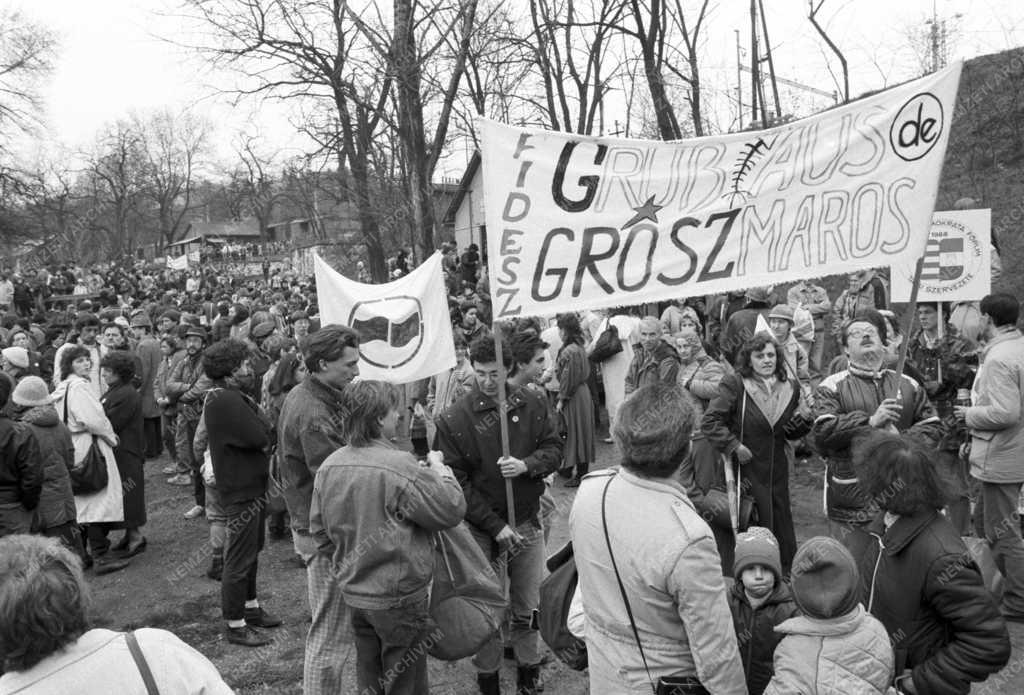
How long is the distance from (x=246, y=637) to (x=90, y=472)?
2488 mm

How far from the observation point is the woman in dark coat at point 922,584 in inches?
104

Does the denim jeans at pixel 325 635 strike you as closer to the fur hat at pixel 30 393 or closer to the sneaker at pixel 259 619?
the sneaker at pixel 259 619

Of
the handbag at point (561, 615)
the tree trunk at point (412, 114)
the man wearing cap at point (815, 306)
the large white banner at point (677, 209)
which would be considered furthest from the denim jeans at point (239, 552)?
the man wearing cap at point (815, 306)

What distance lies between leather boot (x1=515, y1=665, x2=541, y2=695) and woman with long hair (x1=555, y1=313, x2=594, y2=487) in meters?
4.19

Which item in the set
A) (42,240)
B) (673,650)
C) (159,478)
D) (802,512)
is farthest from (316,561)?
(42,240)

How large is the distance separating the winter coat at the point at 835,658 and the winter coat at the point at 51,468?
16.9 ft

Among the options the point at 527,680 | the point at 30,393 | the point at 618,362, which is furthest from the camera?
the point at 618,362

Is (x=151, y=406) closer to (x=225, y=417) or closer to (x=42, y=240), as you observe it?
(x=225, y=417)

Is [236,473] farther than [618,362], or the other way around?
[618,362]

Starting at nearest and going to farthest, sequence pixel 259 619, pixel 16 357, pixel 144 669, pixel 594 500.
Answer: pixel 144 669
pixel 594 500
pixel 259 619
pixel 16 357

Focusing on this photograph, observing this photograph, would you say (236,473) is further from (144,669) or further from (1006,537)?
(1006,537)

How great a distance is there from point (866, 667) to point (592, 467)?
7.32 meters

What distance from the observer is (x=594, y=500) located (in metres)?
2.77

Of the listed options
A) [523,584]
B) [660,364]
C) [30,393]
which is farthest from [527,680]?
[30,393]
